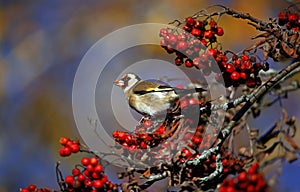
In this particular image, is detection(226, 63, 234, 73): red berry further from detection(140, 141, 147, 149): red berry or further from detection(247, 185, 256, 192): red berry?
detection(247, 185, 256, 192): red berry

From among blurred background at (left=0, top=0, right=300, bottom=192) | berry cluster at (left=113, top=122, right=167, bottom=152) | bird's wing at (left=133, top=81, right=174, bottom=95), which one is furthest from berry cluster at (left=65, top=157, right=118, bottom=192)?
blurred background at (left=0, top=0, right=300, bottom=192)

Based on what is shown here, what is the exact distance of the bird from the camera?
2.63 meters

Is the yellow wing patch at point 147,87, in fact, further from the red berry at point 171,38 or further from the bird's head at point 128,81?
the red berry at point 171,38

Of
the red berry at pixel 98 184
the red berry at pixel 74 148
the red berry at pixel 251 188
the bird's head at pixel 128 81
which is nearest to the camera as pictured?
the red berry at pixel 251 188

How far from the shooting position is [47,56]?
223 inches

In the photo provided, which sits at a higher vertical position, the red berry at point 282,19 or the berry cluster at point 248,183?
the red berry at point 282,19

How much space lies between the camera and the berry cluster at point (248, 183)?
1.45m

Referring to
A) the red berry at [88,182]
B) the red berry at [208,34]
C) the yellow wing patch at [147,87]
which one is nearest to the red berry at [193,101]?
the red berry at [208,34]

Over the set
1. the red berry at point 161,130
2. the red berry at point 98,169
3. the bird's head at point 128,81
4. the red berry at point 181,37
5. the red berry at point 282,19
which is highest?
the bird's head at point 128,81

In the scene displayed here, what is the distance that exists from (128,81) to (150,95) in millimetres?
382

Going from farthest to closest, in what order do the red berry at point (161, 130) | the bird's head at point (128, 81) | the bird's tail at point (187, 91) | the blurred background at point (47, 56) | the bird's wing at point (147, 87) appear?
the blurred background at point (47, 56) → the bird's head at point (128, 81) → the bird's wing at point (147, 87) → the bird's tail at point (187, 91) → the red berry at point (161, 130)

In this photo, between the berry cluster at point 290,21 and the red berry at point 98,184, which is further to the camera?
the berry cluster at point 290,21

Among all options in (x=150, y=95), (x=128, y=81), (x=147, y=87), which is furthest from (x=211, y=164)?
(x=128, y=81)

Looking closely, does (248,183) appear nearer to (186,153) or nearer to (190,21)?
(186,153)
